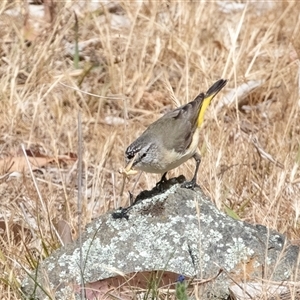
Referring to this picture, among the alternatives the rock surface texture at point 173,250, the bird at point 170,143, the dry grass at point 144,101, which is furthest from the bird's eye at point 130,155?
the rock surface texture at point 173,250

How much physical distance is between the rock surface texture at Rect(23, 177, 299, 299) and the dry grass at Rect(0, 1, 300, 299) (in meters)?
0.46

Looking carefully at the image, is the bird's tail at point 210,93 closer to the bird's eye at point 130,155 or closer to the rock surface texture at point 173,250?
the bird's eye at point 130,155

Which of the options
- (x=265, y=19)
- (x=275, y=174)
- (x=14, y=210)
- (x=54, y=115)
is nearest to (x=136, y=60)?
(x=54, y=115)

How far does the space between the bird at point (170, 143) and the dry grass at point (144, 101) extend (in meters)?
0.12

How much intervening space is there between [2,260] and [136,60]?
8.66 feet

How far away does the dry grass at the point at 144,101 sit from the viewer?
13.0ft

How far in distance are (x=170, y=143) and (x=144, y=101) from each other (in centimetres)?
177

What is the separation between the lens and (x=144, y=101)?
5.56 meters

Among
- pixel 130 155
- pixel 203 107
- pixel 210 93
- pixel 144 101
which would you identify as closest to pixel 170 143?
pixel 130 155

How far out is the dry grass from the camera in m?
3.98

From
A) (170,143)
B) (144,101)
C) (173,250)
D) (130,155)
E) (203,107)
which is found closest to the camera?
(173,250)

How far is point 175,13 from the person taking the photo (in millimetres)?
6098

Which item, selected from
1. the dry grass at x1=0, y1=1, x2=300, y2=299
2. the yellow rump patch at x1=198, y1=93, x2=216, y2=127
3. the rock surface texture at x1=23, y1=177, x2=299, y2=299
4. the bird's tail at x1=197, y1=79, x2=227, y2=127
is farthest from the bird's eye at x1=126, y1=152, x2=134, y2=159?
the bird's tail at x1=197, y1=79, x2=227, y2=127

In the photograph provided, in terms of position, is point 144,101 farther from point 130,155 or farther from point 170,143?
point 130,155
